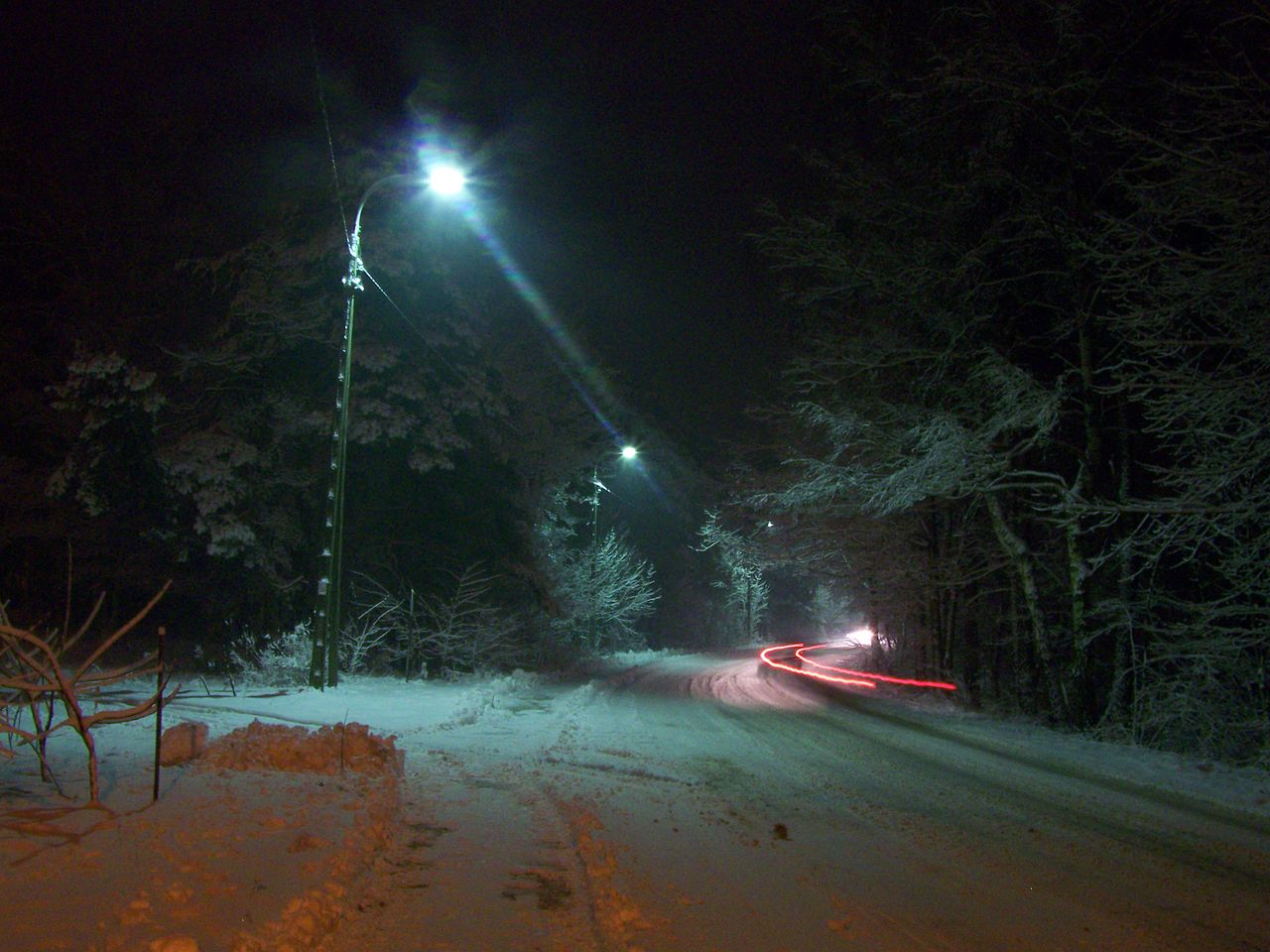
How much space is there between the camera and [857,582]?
2550 centimetres

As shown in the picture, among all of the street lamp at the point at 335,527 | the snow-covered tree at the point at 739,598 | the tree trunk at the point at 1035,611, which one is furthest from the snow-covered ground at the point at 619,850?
the snow-covered tree at the point at 739,598

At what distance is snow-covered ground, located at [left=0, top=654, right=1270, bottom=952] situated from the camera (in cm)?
437

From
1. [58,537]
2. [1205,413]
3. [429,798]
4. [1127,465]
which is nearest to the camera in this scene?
[429,798]

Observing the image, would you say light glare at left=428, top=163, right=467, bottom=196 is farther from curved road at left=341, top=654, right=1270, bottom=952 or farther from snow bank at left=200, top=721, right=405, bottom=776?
snow bank at left=200, top=721, right=405, bottom=776

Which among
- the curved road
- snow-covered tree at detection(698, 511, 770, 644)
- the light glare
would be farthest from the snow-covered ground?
snow-covered tree at detection(698, 511, 770, 644)

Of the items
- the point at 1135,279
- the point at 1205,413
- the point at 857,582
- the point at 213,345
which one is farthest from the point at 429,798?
the point at 857,582

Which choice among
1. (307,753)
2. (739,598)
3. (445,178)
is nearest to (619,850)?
(307,753)

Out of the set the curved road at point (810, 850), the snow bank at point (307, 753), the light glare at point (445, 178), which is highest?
the light glare at point (445, 178)

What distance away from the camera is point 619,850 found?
6070 millimetres

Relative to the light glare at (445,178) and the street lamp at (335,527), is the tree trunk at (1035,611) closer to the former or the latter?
the light glare at (445,178)

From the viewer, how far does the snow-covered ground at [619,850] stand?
14.3ft

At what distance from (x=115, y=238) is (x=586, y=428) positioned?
50.0 ft

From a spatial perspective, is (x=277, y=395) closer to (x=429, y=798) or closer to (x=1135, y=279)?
(x=429, y=798)

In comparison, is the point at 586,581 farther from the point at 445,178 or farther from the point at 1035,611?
the point at 445,178
